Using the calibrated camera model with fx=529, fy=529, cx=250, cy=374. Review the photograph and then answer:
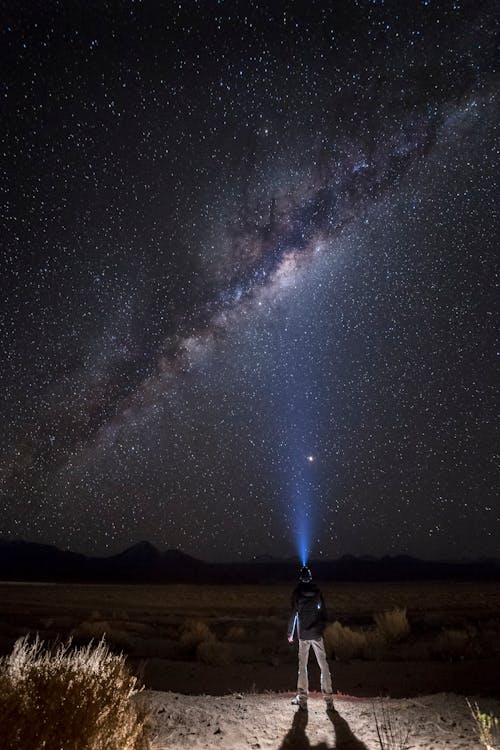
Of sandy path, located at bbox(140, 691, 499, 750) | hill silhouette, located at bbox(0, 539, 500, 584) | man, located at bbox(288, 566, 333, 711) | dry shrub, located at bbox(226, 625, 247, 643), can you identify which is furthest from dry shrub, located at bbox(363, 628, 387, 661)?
hill silhouette, located at bbox(0, 539, 500, 584)

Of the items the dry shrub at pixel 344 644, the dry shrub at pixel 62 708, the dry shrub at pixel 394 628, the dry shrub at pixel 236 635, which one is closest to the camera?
the dry shrub at pixel 62 708

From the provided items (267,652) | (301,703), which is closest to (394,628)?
(267,652)

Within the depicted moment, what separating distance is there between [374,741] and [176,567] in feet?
493

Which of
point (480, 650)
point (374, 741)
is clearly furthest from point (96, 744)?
point (480, 650)

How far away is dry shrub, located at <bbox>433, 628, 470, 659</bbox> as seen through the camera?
1327cm

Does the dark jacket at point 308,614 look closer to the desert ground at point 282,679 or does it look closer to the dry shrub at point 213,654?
the desert ground at point 282,679

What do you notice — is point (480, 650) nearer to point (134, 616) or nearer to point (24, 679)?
point (24, 679)

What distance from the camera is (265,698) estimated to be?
8.30 metres

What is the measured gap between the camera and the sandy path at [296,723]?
6289 mm

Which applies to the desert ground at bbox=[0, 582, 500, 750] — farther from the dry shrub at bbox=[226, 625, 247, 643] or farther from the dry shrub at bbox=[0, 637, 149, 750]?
the dry shrub at bbox=[0, 637, 149, 750]

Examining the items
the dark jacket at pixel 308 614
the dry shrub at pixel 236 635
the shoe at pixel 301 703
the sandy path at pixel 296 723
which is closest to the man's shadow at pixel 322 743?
the sandy path at pixel 296 723

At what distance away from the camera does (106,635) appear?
16.8 m

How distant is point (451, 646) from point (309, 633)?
8253 millimetres

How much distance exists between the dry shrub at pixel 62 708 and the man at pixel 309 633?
2820 mm
